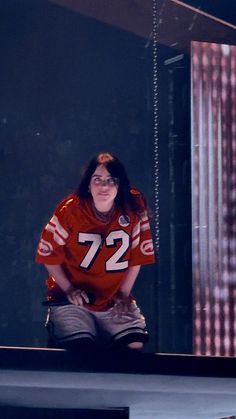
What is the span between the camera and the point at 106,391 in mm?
2441

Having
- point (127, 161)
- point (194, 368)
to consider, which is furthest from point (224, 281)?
point (194, 368)

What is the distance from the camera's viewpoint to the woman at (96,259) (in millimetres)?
2590

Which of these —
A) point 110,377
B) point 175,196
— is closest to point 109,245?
point 110,377

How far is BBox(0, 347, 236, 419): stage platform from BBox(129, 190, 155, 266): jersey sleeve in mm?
433

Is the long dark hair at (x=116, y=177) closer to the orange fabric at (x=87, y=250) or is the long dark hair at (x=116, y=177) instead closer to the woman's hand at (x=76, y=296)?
the orange fabric at (x=87, y=250)

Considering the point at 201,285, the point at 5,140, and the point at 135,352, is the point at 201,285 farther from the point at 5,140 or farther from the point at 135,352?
the point at 135,352

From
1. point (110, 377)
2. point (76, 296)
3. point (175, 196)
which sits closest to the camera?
point (110, 377)

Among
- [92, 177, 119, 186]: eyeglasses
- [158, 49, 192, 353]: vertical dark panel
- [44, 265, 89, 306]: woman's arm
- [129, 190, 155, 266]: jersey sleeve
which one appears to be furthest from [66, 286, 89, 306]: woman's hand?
[158, 49, 192, 353]: vertical dark panel

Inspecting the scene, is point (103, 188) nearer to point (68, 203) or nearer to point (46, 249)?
point (68, 203)

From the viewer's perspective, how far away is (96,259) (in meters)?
2.64

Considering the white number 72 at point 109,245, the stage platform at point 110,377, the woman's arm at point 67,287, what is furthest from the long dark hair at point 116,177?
the stage platform at point 110,377

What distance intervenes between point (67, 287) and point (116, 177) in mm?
397

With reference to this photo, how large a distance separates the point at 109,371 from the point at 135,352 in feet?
0.32

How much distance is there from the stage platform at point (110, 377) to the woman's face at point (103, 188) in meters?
0.54
